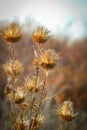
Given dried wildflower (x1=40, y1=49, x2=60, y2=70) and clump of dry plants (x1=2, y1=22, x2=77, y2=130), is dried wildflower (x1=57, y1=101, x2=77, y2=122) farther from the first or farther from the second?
dried wildflower (x1=40, y1=49, x2=60, y2=70)

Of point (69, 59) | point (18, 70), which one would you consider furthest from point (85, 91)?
point (18, 70)

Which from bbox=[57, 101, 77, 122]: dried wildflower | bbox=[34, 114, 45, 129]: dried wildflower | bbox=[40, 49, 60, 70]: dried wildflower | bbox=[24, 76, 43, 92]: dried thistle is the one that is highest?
bbox=[40, 49, 60, 70]: dried wildflower

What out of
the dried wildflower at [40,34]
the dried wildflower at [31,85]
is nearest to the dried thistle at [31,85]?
the dried wildflower at [31,85]

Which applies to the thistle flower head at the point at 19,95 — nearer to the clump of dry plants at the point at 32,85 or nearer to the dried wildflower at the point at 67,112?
the clump of dry plants at the point at 32,85

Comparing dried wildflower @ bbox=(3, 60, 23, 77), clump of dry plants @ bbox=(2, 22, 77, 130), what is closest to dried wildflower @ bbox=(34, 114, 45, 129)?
clump of dry plants @ bbox=(2, 22, 77, 130)

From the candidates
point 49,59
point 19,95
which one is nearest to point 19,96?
point 19,95

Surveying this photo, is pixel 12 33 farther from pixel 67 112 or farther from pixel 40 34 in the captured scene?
pixel 67 112
